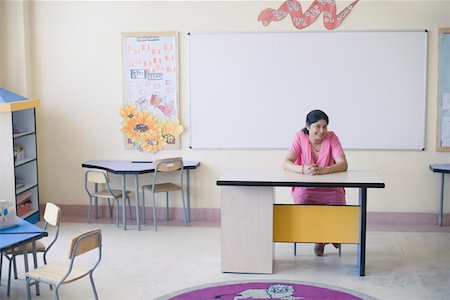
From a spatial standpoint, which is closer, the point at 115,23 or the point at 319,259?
the point at 319,259

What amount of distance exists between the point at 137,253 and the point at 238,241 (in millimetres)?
1264

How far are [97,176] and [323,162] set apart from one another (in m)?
2.75

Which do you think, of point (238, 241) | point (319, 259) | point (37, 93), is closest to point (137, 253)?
point (238, 241)

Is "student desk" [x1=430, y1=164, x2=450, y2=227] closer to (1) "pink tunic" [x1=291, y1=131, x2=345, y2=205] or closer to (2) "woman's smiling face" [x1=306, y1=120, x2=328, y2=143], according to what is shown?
(1) "pink tunic" [x1=291, y1=131, x2=345, y2=205]

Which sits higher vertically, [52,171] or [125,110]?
[125,110]

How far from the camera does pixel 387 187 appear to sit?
8.12 metres

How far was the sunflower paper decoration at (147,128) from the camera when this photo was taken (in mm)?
8344

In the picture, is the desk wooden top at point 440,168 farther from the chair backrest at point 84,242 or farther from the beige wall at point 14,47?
the beige wall at point 14,47

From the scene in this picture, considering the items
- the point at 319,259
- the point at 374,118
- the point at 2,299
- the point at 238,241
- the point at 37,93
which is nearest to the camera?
the point at 2,299

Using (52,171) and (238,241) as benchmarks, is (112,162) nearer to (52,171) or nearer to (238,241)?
(52,171)

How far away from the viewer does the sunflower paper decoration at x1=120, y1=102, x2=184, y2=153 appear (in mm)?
8344

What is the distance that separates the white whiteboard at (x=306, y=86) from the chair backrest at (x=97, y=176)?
120cm

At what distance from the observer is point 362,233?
6137 millimetres

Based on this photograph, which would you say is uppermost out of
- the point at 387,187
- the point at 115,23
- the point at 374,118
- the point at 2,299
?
the point at 115,23
